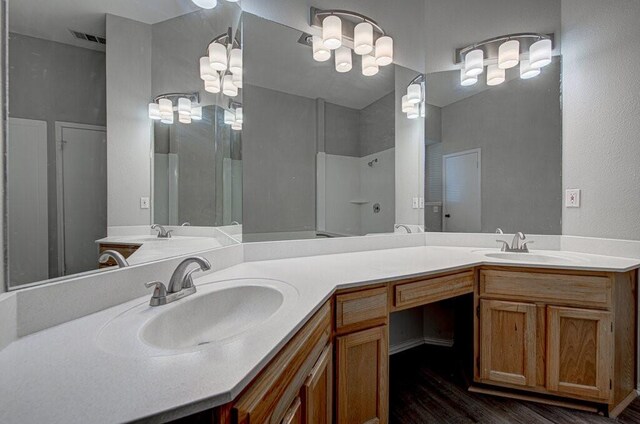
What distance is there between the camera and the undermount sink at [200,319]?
620 mm

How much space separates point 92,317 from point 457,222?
2241 millimetres

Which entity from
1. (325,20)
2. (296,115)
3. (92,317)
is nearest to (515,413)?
(92,317)

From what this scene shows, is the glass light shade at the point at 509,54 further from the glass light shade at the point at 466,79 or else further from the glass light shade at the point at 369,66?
the glass light shade at the point at 369,66

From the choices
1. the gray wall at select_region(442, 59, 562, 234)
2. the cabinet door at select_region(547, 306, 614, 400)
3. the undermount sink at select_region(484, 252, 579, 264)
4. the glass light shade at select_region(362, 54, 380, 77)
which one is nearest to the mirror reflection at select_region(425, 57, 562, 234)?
the gray wall at select_region(442, 59, 562, 234)

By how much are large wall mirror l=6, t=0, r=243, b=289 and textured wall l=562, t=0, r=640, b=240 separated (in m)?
2.35

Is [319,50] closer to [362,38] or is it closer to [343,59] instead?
[343,59]

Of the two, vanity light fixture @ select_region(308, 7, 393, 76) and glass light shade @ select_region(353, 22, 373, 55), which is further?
glass light shade @ select_region(353, 22, 373, 55)

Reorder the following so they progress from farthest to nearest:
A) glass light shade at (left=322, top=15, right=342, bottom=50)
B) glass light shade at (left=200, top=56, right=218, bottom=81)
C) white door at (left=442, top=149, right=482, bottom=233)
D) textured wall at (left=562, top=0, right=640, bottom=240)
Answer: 1. white door at (left=442, top=149, right=482, bottom=233)
2. glass light shade at (left=322, top=15, right=342, bottom=50)
3. textured wall at (left=562, top=0, right=640, bottom=240)
4. glass light shade at (left=200, top=56, right=218, bottom=81)

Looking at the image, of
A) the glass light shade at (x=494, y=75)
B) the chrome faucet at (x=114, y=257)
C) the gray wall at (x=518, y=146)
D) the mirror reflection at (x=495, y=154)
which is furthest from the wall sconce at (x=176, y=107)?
the glass light shade at (x=494, y=75)

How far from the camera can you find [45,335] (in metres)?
0.64

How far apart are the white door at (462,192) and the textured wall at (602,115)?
530 mm

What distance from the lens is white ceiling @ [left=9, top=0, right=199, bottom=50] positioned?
627 millimetres

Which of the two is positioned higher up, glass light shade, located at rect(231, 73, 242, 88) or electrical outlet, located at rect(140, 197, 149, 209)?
glass light shade, located at rect(231, 73, 242, 88)

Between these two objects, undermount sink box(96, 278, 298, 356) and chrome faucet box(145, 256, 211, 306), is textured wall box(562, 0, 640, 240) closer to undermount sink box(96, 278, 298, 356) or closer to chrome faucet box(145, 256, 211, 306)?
undermount sink box(96, 278, 298, 356)
